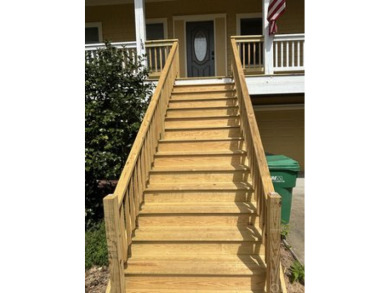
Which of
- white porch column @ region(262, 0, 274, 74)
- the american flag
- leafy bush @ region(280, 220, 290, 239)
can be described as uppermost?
the american flag

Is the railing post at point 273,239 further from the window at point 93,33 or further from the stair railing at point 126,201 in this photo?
the window at point 93,33

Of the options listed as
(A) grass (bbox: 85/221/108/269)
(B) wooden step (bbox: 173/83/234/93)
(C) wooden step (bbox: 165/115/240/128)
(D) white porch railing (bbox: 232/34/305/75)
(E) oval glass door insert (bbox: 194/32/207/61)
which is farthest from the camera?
(E) oval glass door insert (bbox: 194/32/207/61)

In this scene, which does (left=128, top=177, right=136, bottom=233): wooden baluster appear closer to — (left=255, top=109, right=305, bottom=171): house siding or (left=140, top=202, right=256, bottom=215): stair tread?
(left=140, top=202, right=256, bottom=215): stair tread

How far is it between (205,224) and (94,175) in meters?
2.20

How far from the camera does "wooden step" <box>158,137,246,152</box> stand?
383 cm

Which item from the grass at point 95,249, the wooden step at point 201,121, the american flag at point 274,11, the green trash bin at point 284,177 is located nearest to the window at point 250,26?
the american flag at point 274,11

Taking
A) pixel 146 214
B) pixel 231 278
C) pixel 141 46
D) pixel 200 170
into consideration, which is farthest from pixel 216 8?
pixel 231 278

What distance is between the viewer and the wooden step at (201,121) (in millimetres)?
4265

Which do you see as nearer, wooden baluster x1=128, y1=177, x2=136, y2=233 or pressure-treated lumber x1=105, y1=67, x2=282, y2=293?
pressure-treated lumber x1=105, y1=67, x2=282, y2=293

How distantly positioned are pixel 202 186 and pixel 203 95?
2.35 m

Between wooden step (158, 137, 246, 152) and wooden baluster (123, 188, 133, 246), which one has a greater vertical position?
wooden step (158, 137, 246, 152)

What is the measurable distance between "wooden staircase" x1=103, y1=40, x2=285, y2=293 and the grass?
85cm

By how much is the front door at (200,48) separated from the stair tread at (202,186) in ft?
19.6

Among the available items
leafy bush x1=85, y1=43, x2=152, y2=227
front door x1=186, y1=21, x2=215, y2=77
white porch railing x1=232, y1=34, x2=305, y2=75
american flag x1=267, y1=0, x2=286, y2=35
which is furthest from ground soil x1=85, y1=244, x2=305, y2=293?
front door x1=186, y1=21, x2=215, y2=77
